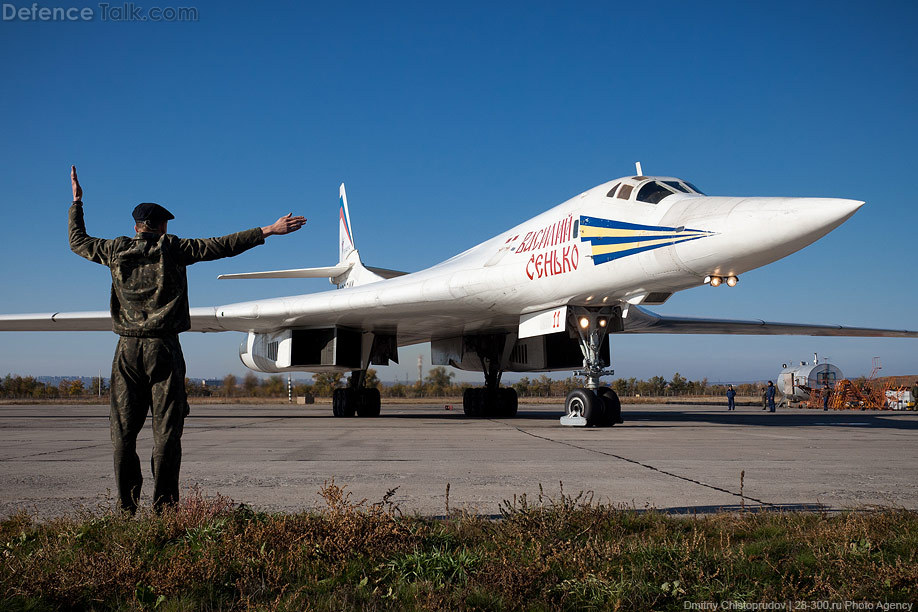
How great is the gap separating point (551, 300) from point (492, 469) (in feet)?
19.9

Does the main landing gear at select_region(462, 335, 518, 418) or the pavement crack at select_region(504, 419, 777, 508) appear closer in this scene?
the pavement crack at select_region(504, 419, 777, 508)

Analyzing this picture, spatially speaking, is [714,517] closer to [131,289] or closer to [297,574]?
[297,574]

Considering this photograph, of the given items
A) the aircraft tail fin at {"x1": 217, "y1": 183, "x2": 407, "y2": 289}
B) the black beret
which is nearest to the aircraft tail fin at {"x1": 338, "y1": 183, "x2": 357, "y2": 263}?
the aircraft tail fin at {"x1": 217, "y1": 183, "x2": 407, "y2": 289}

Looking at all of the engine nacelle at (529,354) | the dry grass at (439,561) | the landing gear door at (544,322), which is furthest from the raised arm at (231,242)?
the engine nacelle at (529,354)

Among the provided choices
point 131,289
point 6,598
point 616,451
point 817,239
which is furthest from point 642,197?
point 6,598

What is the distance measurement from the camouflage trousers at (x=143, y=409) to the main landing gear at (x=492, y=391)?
13514 millimetres

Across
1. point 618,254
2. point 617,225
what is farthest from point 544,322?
point 617,225

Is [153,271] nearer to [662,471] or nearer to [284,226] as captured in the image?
[284,226]

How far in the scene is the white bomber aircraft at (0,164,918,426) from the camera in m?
8.57

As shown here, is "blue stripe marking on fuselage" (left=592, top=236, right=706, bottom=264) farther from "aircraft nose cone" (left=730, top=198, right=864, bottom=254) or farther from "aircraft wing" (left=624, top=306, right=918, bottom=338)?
"aircraft wing" (left=624, top=306, right=918, bottom=338)

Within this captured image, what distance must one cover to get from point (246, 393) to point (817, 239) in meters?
56.7

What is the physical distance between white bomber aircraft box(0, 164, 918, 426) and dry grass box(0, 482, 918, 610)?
5946 mm

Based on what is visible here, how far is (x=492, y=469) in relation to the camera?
211 inches

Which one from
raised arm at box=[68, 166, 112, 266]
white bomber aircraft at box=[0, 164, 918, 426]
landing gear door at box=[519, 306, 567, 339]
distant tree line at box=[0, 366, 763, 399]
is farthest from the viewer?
distant tree line at box=[0, 366, 763, 399]
